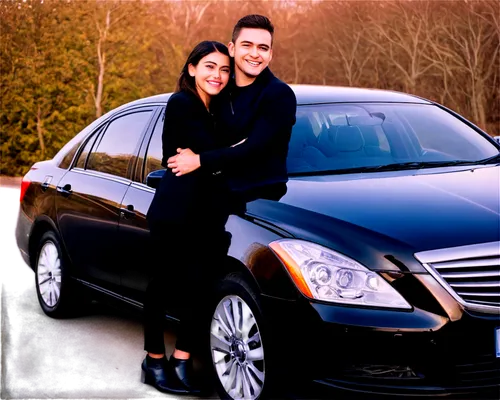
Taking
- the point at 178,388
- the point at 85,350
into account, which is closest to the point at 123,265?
the point at 85,350

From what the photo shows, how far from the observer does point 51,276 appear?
6.83 m

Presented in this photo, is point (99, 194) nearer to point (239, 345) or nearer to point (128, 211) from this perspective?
point (128, 211)

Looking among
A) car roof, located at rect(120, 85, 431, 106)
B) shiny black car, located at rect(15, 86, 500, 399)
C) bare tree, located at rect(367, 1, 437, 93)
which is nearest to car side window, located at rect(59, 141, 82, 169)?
car roof, located at rect(120, 85, 431, 106)

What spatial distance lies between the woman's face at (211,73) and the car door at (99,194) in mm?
1318

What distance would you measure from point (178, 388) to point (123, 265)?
1.16 meters

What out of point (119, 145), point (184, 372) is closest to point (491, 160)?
point (184, 372)

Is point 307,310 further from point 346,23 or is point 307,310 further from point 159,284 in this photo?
point 346,23

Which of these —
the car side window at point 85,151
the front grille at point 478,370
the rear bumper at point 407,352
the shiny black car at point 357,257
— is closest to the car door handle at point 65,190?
the car side window at point 85,151

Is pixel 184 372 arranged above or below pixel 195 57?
below

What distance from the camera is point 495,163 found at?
5.30 m

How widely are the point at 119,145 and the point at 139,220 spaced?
95 cm

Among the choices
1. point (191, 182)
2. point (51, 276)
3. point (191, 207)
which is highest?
point (191, 182)

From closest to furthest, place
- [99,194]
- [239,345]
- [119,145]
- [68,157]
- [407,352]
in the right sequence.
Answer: [407,352] → [239,345] → [99,194] → [119,145] → [68,157]

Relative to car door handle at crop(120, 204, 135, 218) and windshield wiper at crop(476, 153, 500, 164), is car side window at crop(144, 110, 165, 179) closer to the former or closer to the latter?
car door handle at crop(120, 204, 135, 218)
